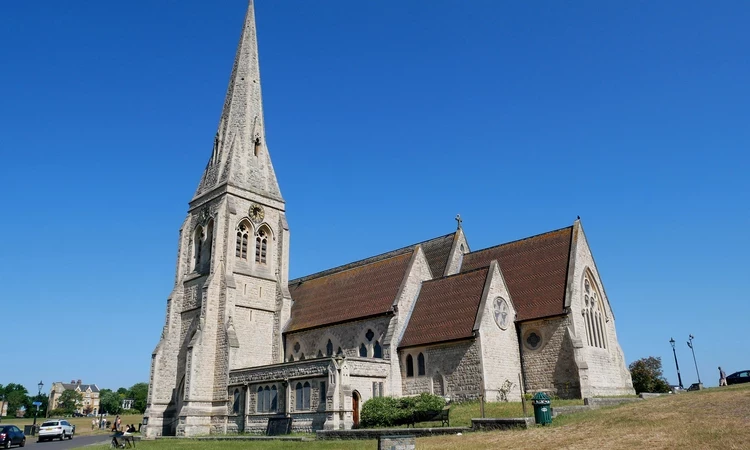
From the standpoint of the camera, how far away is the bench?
22594mm

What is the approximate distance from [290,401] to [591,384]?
15745 millimetres

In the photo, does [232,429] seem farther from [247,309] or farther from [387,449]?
[387,449]

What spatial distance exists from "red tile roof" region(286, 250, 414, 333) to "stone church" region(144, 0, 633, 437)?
0.12 meters

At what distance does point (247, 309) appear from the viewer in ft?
128

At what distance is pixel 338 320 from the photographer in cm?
3594

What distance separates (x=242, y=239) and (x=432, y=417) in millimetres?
22779

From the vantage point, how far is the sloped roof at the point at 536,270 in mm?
Answer: 30828

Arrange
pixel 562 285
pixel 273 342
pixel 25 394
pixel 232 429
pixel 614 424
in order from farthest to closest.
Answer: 1. pixel 25 394
2. pixel 273 342
3. pixel 232 429
4. pixel 562 285
5. pixel 614 424

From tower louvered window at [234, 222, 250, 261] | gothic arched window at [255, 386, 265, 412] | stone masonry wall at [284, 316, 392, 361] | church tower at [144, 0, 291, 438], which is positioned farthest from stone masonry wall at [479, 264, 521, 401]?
tower louvered window at [234, 222, 250, 261]

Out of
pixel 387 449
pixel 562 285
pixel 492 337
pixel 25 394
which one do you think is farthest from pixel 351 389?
pixel 25 394

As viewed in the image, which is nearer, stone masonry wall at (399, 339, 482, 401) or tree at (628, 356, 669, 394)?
stone masonry wall at (399, 339, 482, 401)

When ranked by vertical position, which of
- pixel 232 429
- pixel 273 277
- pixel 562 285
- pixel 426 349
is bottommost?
pixel 232 429

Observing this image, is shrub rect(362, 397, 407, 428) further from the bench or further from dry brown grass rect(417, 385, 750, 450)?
dry brown grass rect(417, 385, 750, 450)

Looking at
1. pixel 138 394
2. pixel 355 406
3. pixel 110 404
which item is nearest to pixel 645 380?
pixel 355 406
